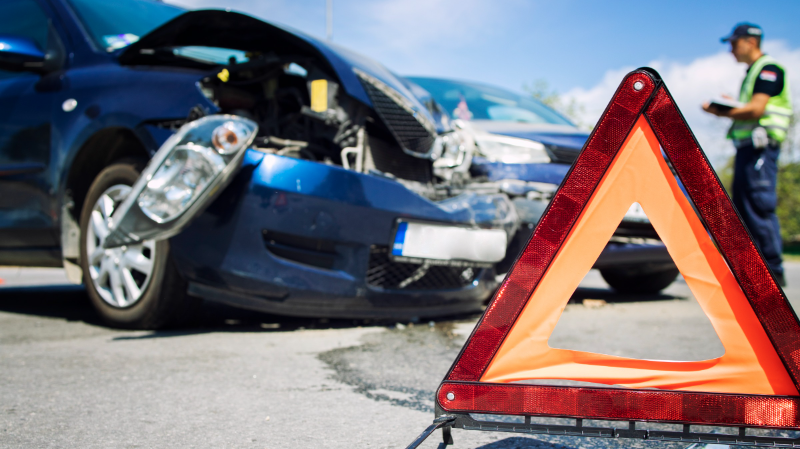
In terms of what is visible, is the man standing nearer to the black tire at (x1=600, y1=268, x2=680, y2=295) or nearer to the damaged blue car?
the black tire at (x1=600, y1=268, x2=680, y2=295)

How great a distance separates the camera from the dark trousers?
4.46m

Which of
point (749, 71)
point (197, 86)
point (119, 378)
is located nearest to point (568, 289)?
point (119, 378)

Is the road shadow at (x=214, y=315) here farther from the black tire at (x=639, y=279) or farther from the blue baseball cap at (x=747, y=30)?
the blue baseball cap at (x=747, y=30)

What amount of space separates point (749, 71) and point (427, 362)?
3.65m

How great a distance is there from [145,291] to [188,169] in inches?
26.4

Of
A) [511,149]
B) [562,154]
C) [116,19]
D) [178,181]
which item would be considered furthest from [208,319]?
[562,154]

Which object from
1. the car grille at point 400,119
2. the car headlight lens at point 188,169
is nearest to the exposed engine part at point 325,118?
the car grille at point 400,119

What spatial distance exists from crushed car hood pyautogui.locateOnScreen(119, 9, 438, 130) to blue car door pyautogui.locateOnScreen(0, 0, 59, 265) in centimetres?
58

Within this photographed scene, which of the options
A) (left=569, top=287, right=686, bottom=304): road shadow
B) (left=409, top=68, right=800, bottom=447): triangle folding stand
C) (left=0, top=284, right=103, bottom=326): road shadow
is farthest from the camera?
(left=569, top=287, right=686, bottom=304): road shadow

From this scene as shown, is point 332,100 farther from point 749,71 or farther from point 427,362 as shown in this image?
point 749,71

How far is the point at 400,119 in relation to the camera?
3.47 m

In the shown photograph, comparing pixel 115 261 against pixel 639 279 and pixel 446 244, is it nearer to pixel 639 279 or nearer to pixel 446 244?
pixel 446 244

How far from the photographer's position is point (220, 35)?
3.40m

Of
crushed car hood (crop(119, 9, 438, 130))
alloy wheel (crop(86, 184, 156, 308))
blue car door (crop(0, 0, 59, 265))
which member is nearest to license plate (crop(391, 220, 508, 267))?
crushed car hood (crop(119, 9, 438, 130))
